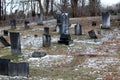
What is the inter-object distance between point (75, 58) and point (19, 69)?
4191 mm

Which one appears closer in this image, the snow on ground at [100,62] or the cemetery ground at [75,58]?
the cemetery ground at [75,58]

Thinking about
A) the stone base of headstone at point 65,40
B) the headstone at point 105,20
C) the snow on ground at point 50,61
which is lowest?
the snow on ground at point 50,61

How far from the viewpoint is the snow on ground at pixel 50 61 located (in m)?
14.1

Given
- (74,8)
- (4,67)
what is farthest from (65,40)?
(74,8)

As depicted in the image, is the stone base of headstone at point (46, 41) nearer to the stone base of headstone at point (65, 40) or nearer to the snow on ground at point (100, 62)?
the stone base of headstone at point (65, 40)

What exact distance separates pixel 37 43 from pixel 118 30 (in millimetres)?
7266

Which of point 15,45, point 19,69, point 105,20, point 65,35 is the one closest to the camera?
point 19,69

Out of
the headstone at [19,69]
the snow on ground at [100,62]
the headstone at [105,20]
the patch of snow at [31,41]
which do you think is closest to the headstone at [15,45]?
the patch of snow at [31,41]

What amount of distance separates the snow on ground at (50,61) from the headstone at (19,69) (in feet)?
7.38

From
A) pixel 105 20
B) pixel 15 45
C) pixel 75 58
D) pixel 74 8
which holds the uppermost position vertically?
pixel 74 8

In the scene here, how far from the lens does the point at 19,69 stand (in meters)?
11.7

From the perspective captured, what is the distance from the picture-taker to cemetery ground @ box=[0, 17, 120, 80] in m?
12.0

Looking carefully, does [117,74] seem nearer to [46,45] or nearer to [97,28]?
[46,45]

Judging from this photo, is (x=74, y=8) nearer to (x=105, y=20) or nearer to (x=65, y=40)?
(x=105, y=20)
